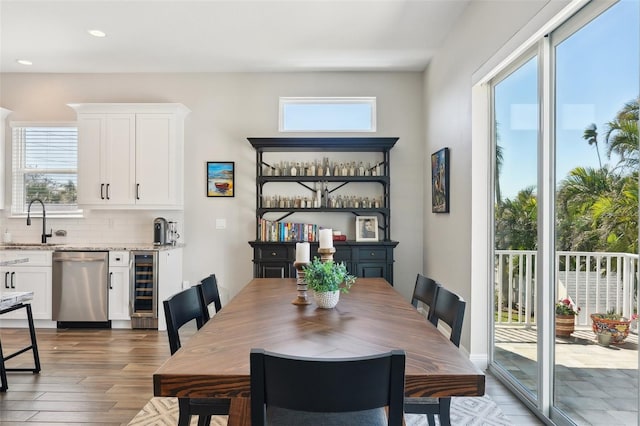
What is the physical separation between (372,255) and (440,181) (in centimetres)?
111

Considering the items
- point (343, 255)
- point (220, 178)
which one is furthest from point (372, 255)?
point (220, 178)

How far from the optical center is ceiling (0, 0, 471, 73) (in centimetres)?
335

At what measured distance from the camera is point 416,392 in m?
1.14

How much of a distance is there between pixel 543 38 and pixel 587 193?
0.99 metres

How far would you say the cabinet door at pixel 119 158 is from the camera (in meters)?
4.54

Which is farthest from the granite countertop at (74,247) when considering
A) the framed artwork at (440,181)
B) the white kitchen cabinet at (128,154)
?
the framed artwork at (440,181)

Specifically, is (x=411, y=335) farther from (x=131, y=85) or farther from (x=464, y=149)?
(x=131, y=85)

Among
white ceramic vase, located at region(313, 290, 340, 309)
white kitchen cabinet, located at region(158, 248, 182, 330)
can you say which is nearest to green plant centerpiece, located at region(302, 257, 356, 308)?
white ceramic vase, located at region(313, 290, 340, 309)

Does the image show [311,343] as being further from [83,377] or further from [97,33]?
[97,33]

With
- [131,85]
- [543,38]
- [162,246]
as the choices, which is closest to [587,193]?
[543,38]

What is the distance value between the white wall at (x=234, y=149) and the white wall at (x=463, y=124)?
0.61 meters

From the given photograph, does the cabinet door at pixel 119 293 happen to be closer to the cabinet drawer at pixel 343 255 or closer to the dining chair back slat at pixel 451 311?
the cabinet drawer at pixel 343 255

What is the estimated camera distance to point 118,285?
14.2 ft

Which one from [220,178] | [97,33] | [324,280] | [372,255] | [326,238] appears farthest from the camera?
[220,178]
